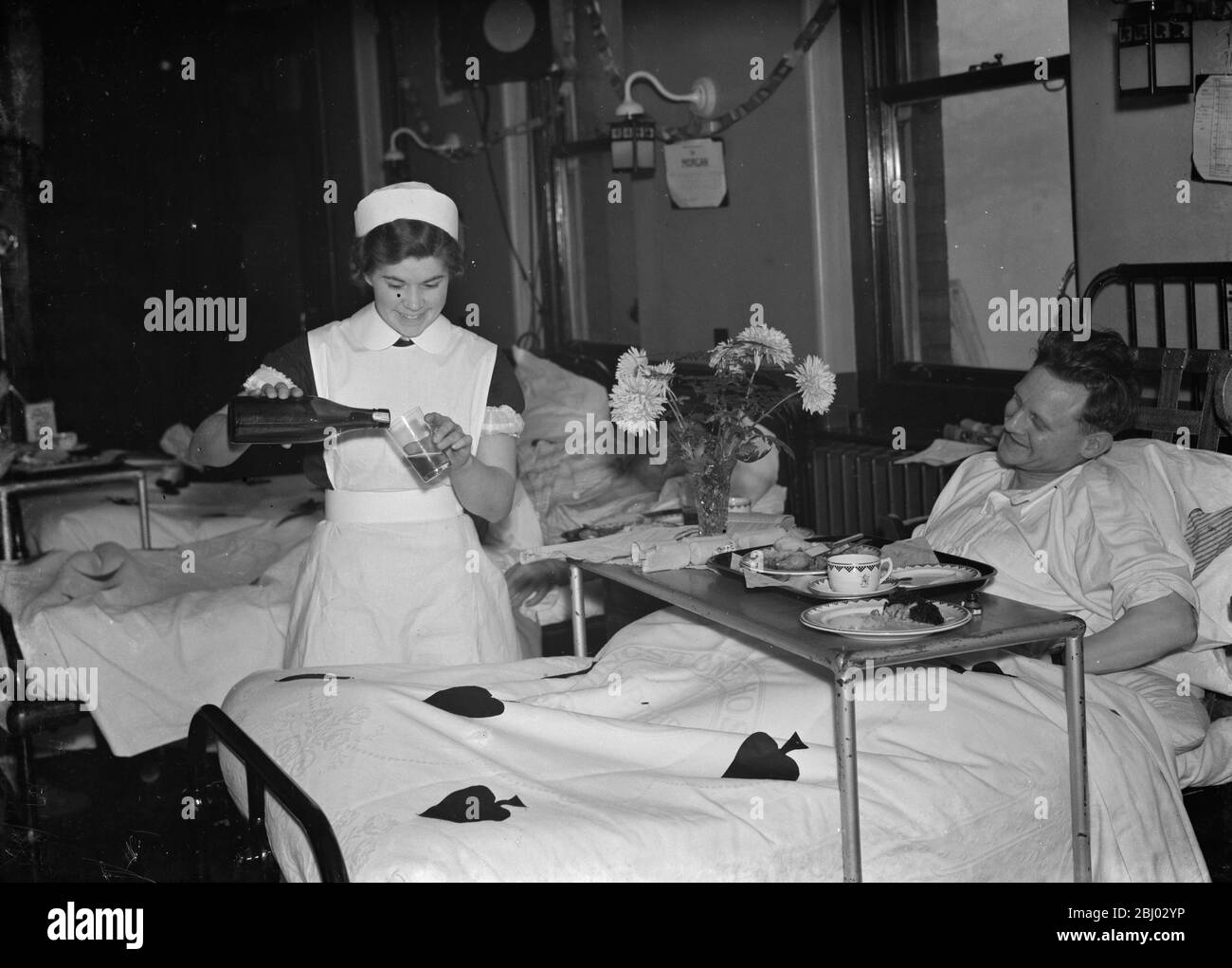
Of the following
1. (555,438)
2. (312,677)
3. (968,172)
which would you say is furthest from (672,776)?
(555,438)

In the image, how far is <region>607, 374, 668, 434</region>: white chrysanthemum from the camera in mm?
2746

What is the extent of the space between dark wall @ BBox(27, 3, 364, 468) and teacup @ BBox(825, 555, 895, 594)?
4.75 meters

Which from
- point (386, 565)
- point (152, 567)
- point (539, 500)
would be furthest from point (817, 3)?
point (152, 567)

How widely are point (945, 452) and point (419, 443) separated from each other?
184 cm

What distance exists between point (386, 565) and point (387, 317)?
527 mm

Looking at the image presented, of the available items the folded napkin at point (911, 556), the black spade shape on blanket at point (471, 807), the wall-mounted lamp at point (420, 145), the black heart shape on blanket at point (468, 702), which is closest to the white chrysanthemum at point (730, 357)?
the folded napkin at point (911, 556)

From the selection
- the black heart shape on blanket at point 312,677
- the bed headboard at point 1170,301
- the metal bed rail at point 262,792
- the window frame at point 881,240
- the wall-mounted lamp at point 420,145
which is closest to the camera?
the metal bed rail at point 262,792

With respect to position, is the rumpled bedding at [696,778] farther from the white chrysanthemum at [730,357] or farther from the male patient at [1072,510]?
the white chrysanthemum at [730,357]

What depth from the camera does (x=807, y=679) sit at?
2.41 m

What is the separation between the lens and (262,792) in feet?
6.75

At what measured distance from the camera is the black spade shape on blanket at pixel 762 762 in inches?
83.3

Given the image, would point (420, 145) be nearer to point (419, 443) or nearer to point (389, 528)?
point (389, 528)

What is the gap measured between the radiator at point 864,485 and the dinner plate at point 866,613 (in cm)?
151

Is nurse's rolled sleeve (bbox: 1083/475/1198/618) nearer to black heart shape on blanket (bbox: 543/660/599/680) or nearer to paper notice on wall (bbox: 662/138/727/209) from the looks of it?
black heart shape on blanket (bbox: 543/660/599/680)
